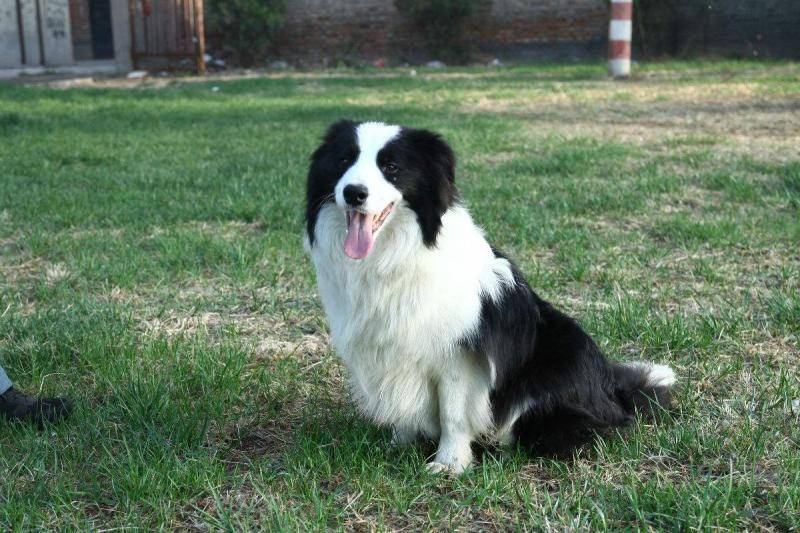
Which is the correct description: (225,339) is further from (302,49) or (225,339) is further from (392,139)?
(302,49)

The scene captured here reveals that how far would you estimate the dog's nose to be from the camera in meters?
2.39

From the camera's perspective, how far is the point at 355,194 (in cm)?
240

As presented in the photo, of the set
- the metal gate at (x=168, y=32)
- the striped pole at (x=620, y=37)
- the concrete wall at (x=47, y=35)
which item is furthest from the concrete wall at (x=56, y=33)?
the striped pole at (x=620, y=37)

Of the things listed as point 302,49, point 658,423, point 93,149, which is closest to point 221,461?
point 658,423

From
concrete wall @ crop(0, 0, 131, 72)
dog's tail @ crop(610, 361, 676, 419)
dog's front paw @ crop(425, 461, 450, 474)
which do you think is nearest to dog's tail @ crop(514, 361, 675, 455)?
dog's tail @ crop(610, 361, 676, 419)

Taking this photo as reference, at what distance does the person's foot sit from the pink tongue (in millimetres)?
1167

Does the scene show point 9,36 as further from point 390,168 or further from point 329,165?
point 390,168

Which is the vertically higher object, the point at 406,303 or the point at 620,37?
the point at 620,37

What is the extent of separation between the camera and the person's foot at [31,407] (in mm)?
2869

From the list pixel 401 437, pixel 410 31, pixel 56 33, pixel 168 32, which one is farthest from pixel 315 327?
pixel 56 33

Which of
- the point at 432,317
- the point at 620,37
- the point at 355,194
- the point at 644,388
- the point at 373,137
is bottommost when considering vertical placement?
the point at 644,388

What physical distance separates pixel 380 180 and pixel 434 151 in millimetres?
225

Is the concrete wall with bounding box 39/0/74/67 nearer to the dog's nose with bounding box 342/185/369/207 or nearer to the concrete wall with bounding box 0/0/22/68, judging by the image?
the concrete wall with bounding box 0/0/22/68

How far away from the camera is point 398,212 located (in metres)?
2.51
